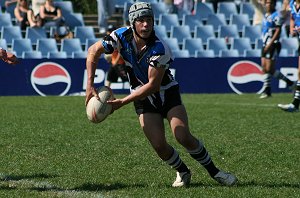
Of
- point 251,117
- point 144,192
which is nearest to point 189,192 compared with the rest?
point 144,192

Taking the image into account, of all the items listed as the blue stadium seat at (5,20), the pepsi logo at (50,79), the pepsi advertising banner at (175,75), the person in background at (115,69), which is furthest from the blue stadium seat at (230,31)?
the blue stadium seat at (5,20)

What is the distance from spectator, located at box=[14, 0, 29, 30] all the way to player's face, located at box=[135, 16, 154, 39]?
15448 mm

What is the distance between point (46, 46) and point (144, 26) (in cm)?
1525

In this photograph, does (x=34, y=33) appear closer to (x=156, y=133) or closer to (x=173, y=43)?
(x=173, y=43)

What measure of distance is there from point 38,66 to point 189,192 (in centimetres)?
1354

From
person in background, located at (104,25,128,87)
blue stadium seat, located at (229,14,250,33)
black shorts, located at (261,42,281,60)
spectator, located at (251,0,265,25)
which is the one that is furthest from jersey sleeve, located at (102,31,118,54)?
blue stadium seat, located at (229,14,250,33)

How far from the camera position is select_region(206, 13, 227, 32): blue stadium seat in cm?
A: 2553

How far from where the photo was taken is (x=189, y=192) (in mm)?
7328

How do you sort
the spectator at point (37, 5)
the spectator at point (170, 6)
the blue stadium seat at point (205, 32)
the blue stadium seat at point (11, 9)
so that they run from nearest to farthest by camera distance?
the spectator at point (37, 5) → the blue stadium seat at point (11, 9) → the blue stadium seat at point (205, 32) → the spectator at point (170, 6)

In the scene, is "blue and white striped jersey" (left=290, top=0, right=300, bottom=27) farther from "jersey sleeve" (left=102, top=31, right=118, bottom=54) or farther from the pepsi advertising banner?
"jersey sleeve" (left=102, top=31, right=118, bottom=54)

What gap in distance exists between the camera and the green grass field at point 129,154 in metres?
7.50

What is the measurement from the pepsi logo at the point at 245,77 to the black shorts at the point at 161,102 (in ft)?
47.2

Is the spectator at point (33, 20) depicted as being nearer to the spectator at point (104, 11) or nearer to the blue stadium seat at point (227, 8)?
the spectator at point (104, 11)

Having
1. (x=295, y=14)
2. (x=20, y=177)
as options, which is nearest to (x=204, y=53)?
(x=295, y=14)
